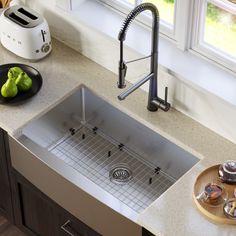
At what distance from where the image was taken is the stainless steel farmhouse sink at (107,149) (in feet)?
11.4

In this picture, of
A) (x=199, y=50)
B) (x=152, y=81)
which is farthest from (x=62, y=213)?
(x=199, y=50)

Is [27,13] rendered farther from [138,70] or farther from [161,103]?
Result: [161,103]

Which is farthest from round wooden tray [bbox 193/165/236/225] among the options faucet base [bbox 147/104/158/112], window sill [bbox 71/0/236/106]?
faucet base [bbox 147/104/158/112]

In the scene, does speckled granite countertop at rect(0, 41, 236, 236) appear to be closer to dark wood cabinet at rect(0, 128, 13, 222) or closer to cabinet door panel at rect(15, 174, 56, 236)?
dark wood cabinet at rect(0, 128, 13, 222)

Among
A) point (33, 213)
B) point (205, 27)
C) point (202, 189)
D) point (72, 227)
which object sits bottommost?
point (33, 213)

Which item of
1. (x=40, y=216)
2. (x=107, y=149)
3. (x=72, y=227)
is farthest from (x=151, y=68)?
(x=40, y=216)

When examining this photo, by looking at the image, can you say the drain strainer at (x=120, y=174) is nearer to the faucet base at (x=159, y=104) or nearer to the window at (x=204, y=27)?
the faucet base at (x=159, y=104)

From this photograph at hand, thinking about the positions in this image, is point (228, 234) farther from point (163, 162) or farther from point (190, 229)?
point (163, 162)

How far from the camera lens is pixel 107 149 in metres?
3.68

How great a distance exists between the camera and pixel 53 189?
3.43 meters

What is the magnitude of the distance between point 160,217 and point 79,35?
3.73ft

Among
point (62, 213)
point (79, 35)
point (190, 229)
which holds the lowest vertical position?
point (62, 213)

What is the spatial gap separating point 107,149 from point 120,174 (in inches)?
7.0

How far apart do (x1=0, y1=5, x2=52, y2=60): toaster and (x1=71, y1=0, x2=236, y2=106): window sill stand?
19 cm
